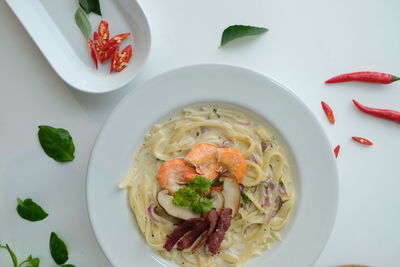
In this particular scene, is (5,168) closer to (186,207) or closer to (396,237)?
(186,207)

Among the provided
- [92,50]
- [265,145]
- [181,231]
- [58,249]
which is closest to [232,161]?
[265,145]

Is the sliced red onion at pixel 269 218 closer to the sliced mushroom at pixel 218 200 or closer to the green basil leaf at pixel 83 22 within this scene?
the sliced mushroom at pixel 218 200

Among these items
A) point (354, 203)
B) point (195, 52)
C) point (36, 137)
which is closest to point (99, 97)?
point (36, 137)

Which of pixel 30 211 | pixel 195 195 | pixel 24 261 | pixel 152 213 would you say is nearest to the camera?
pixel 195 195

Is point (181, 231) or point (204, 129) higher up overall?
point (204, 129)

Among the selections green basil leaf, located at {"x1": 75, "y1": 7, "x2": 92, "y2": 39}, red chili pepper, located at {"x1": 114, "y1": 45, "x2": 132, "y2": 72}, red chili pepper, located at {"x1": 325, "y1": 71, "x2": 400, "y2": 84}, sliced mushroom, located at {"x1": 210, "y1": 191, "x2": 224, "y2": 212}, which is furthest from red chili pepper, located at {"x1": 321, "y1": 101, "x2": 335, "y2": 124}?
green basil leaf, located at {"x1": 75, "y1": 7, "x2": 92, "y2": 39}

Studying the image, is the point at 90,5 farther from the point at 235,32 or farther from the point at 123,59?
the point at 235,32

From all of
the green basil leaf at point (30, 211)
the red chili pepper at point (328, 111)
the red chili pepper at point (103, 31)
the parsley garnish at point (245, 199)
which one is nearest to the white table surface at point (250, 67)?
the red chili pepper at point (328, 111)
